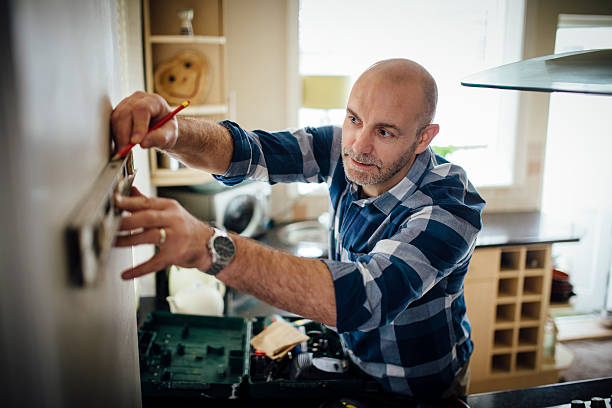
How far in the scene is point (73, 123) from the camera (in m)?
0.51

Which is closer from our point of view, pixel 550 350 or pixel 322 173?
pixel 322 173

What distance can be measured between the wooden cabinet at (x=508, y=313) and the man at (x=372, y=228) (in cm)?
132

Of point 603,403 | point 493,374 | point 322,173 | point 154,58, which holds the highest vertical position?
point 154,58

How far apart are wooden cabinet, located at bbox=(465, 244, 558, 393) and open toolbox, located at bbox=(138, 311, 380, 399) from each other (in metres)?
1.51

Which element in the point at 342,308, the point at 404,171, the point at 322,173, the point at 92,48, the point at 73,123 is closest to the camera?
the point at 73,123

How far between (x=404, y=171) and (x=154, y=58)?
1.66m

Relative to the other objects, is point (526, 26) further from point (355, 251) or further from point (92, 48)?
point (92, 48)

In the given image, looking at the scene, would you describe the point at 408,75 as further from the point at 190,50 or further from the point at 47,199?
the point at 190,50

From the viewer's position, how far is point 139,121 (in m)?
0.82

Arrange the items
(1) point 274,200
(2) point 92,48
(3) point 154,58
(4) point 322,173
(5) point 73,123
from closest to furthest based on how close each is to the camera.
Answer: (5) point 73,123 < (2) point 92,48 < (4) point 322,173 < (3) point 154,58 < (1) point 274,200

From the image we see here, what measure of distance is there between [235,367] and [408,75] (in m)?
0.85

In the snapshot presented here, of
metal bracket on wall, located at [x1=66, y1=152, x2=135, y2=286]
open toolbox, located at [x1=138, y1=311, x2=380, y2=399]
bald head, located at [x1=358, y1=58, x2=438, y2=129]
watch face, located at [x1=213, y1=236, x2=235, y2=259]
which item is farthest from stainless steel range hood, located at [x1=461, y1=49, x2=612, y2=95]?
open toolbox, located at [x1=138, y1=311, x2=380, y2=399]

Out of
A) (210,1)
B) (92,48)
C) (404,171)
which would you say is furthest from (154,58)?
(92,48)

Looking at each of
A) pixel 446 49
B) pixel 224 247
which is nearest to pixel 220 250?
pixel 224 247
